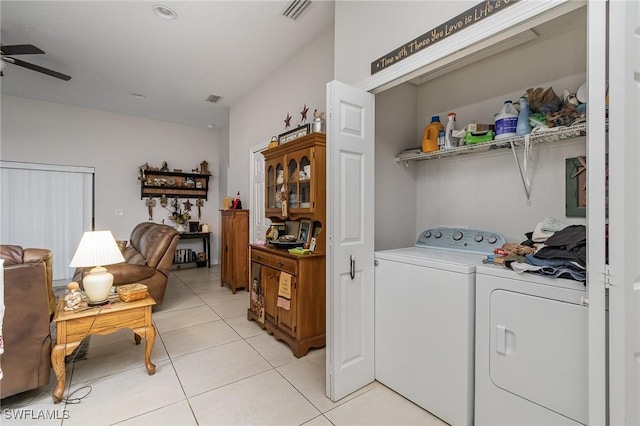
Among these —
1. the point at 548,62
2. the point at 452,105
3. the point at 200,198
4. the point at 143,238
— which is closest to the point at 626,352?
the point at 548,62

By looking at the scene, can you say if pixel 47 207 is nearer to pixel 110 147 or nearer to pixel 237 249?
pixel 110 147

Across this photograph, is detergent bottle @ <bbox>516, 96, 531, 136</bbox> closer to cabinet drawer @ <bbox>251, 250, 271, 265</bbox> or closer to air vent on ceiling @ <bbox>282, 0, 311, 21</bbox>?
air vent on ceiling @ <bbox>282, 0, 311, 21</bbox>

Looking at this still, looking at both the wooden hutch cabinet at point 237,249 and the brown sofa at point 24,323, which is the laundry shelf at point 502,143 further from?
the wooden hutch cabinet at point 237,249

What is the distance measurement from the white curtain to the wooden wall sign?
582 cm

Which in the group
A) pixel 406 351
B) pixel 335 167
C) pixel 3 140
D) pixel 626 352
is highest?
pixel 3 140

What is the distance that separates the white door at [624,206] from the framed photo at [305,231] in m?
2.20

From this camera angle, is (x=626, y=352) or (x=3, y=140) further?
(x=3, y=140)

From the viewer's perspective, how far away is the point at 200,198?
6414 millimetres

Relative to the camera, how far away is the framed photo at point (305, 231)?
2922 mm

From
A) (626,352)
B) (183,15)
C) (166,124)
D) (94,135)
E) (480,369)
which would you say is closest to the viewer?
(626,352)

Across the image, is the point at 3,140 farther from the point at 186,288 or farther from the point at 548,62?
the point at 548,62

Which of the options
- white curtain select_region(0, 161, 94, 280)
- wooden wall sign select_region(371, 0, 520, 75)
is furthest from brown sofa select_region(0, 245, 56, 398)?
white curtain select_region(0, 161, 94, 280)

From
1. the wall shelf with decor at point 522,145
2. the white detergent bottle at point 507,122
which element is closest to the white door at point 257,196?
the wall shelf with decor at point 522,145

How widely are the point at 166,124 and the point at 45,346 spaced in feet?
17.2
